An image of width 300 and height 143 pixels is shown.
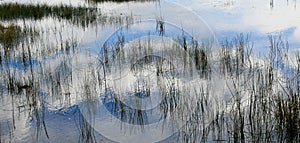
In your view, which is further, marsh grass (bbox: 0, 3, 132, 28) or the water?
marsh grass (bbox: 0, 3, 132, 28)

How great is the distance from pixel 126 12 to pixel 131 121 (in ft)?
33.2

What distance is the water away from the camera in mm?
4086

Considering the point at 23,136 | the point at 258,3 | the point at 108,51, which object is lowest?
the point at 23,136

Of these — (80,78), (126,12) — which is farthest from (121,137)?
(126,12)

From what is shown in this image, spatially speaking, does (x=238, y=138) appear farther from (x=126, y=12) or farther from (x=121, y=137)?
(x=126, y=12)

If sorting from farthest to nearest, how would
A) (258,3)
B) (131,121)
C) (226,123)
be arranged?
(258,3) < (131,121) < (226,123)

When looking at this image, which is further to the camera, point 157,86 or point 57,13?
point 57,13

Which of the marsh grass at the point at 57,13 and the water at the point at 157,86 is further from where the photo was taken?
the marsh grass at the point at 57,13

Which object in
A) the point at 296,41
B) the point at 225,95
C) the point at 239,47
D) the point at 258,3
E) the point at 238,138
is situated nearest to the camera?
the point at 238,138

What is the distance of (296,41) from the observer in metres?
7.55

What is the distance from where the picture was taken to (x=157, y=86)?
5.56 metres

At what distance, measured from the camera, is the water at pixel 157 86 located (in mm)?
4086

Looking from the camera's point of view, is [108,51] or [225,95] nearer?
[225,95]

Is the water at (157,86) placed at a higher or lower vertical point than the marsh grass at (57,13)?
lower
